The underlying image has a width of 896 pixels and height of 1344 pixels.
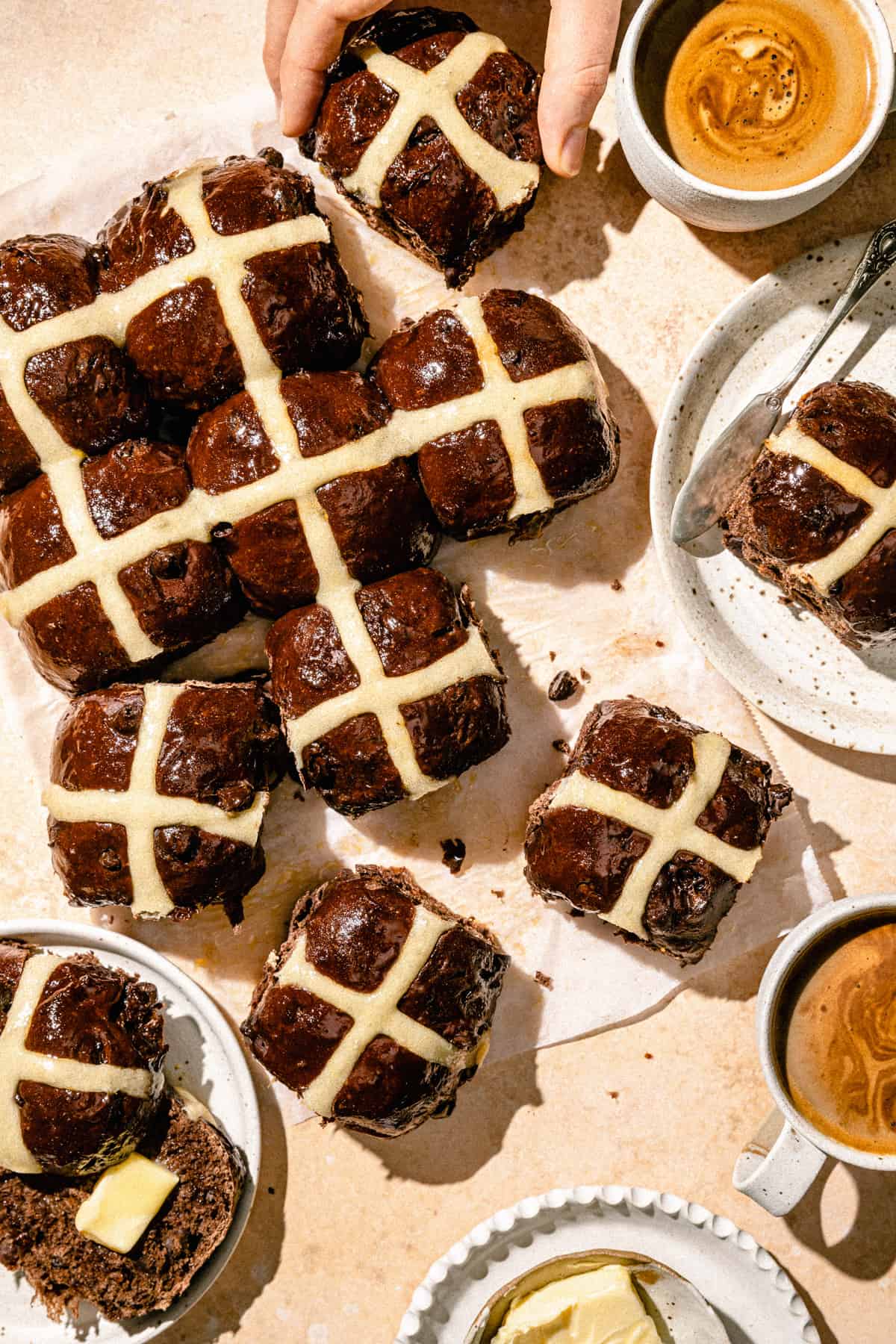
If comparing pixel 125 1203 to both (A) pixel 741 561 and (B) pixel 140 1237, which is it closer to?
(B) pixel 140 1237

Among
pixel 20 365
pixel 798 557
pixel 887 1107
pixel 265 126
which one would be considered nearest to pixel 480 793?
pixel 798 557

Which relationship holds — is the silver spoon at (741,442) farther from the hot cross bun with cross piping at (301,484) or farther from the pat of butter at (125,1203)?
the pat of butter at (125,1203)

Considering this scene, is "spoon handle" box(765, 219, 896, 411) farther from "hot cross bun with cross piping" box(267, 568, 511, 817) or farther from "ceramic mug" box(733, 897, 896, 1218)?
"ceramic mug" box(733, 897, 896, 1218)

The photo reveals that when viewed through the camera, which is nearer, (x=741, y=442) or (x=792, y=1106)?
(x=792, y=1106)

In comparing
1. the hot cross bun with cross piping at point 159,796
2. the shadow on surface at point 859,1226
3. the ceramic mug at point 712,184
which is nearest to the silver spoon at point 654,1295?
the shadow on surface at point 859,1226

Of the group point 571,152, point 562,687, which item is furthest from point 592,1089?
point 571,152
